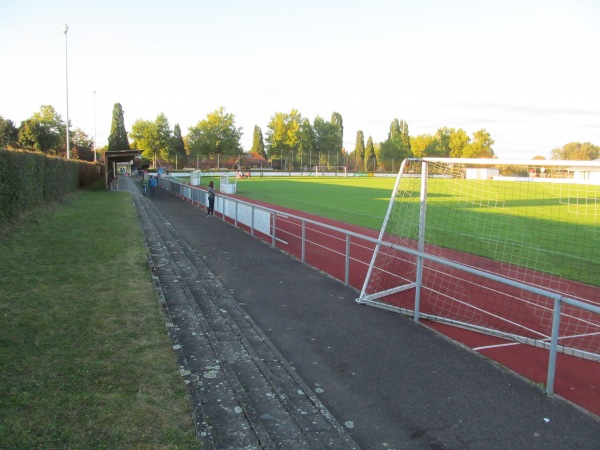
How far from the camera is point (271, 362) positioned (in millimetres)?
4707

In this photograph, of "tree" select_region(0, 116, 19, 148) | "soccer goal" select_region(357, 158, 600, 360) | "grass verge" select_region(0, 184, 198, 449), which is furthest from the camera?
"tree" select_region(0, 116, 19, 148)

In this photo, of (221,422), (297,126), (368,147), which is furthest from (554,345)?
(368,147)

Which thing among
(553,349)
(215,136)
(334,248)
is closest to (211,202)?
(334,248)

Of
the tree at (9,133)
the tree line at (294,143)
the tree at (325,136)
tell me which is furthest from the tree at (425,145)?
the tree at (9,133)

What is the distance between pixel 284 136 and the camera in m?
95.7

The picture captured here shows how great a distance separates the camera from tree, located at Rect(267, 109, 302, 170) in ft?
313

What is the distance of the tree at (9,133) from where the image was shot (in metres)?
46.4

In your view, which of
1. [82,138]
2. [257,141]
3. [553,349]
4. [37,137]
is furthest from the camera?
[257,141]

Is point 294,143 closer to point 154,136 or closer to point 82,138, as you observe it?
point 154,136

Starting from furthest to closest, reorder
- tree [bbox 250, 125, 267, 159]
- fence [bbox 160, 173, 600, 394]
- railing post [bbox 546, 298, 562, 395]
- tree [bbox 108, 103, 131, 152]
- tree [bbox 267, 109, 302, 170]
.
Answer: tree [bbox 250, 125, 267, 159]
tree [bbox 267, 109, 302, 170]
tree [bbox 108, 103, 131, 152]
fence [bbox 160, 173, 600, 394]
railing post [bbox 546, 298, 562, 395]

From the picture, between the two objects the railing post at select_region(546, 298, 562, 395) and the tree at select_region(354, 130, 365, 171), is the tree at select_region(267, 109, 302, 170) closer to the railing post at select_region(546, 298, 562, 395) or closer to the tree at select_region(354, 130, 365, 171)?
the tree at select_region(354, 130, 365, 171)

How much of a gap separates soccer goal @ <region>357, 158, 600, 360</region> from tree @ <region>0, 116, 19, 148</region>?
1839 inches

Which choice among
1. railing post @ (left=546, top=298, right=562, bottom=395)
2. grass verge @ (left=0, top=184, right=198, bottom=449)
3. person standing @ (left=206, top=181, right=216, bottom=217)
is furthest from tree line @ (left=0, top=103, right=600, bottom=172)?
railing post @ (left=546, top=298, right=562, bottom=395)

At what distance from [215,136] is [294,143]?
17.6 metres
